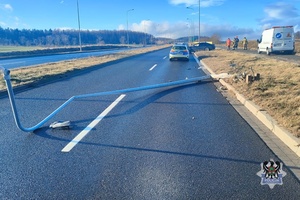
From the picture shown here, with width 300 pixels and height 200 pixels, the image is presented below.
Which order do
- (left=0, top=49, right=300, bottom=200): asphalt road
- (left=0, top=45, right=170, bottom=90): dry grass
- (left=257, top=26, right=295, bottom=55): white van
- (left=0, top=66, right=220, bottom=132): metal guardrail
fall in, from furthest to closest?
1. (left=257, top=26, right=295, bottom=55): white van
2. (left=0, top=45, right=170, bottom=90): dry grass
3. (left=0, top=66, right=220, bottom=132): metal guardrail
4. (left=0, top=49, right=300, bottom=200): asphalt road

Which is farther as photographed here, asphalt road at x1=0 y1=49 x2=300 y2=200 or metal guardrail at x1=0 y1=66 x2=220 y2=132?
metal guardrail at x1=0 y1=66 x2=220 y2=132

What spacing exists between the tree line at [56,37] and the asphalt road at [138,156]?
105 meters

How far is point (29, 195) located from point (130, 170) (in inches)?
51.6

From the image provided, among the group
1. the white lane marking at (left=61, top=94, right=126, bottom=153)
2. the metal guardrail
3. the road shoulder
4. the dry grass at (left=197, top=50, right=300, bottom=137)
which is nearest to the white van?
the dry grass at (left=197, top=50, right=300, bottom=137)

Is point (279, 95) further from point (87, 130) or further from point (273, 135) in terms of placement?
point (87, 130)

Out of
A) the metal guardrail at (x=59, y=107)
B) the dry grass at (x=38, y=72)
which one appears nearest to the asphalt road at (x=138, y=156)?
the metal guardrail at (x=59, y=107)

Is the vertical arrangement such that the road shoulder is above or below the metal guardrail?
below

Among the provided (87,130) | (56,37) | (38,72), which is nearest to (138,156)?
(87,130)

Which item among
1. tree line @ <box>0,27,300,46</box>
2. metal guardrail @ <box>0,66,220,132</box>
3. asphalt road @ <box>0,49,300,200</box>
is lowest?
asphalt road @ <box>0,49,300,200</box>

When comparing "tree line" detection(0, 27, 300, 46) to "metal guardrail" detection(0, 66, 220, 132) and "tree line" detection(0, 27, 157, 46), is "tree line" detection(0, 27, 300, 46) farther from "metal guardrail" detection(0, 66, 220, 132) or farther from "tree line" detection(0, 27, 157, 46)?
"metal guardrail" detection(0, 66, 220, 132)

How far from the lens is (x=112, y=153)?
4.10m

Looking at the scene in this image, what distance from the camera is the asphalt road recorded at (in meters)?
3.07

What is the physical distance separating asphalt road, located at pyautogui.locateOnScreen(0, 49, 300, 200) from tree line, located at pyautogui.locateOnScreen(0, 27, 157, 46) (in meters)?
105

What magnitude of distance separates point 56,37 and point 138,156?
536ft
